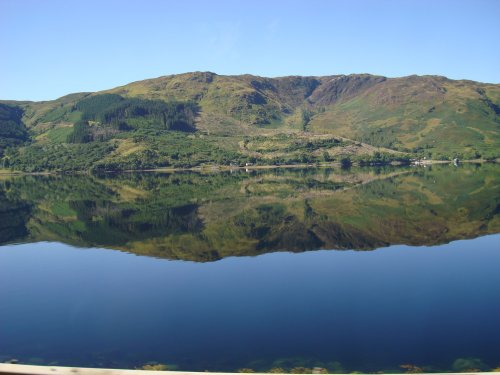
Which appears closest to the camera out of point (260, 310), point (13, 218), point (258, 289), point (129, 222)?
point (260, 310)

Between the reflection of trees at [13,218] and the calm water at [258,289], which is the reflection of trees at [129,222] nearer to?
the calm water at [258,289]

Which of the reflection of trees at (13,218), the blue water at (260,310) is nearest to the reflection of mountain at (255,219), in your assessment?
the reflection of trees at (13,218)

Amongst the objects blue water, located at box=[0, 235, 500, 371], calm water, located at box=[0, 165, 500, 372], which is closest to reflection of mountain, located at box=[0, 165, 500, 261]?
calm water, located at box=[0, 165, 500, 372]

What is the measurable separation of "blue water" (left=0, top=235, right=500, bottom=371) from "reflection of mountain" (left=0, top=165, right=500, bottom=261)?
889 cm

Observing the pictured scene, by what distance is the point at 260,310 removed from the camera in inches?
1425

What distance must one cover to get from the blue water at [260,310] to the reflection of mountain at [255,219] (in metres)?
8.89

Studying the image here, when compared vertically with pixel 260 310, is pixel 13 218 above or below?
below

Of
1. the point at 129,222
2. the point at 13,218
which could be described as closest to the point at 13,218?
the point at 13,218

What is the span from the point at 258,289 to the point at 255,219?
42109 millimetres

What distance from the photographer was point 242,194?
12550cm

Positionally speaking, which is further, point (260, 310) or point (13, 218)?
point (13, 218)

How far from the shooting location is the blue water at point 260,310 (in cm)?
2831

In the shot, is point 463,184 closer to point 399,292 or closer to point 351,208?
point 351,208

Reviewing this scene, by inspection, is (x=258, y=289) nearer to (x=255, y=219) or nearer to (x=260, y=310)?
(x=260, y=310)
